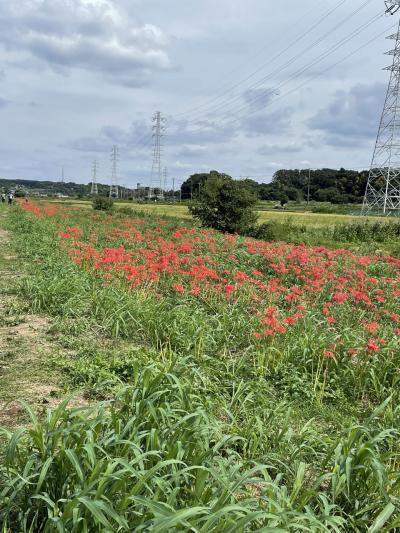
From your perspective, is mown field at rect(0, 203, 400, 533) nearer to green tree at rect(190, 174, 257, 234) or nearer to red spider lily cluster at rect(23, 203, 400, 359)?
red spider lily cluster at rect(23, 203, 400, 359)

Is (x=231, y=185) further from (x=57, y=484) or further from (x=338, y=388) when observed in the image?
(x=57, y=484)

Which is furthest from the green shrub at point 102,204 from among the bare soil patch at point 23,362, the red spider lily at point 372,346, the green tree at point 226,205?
the red spider lily at point 372,346

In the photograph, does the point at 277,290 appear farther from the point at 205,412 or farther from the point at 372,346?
the point at 205,412

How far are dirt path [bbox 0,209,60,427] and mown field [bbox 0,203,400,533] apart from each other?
0.58 feet

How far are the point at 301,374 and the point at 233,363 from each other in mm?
679

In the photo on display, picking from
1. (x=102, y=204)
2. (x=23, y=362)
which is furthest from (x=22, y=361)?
(x=102, y=204)

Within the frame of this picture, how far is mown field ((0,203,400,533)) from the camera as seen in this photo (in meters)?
2.12

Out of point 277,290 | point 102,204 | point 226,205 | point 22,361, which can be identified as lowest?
point 22,361

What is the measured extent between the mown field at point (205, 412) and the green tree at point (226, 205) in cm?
1373

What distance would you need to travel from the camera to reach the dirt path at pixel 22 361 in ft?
12.0

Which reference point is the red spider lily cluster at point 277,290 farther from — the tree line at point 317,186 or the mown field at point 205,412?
the tree line at point 317,186

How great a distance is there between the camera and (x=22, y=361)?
449cm

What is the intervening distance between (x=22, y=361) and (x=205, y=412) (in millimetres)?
2283

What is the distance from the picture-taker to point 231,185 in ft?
79.2
